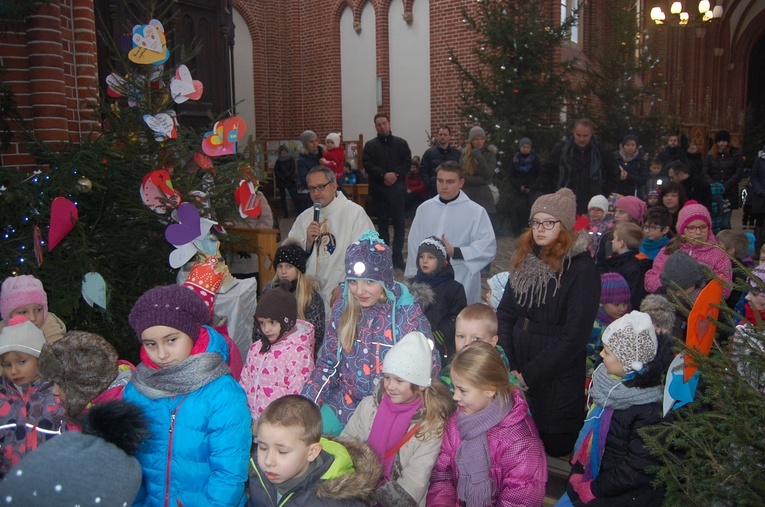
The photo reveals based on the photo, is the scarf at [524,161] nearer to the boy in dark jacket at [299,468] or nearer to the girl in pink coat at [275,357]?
the girl in pink coat at [275,357]

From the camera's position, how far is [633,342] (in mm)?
2916

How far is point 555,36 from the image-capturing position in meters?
12.1

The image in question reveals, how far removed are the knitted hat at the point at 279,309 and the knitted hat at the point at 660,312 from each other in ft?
6.55

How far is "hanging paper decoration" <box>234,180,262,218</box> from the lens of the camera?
5033 mm

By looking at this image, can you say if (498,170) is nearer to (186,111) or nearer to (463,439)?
(186,111)

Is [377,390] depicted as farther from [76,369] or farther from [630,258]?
[630,258]

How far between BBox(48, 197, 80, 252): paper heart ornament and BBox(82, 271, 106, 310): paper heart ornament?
12.1 inches

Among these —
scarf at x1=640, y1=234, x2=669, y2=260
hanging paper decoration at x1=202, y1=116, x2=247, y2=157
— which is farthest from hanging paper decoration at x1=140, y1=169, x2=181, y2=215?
scarf at x1=640, y1=234, x2=669, y2=260

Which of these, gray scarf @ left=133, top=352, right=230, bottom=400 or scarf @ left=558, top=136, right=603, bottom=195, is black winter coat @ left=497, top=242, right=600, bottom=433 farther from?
scarf @ left=558, top=136, right=603, bottom=195

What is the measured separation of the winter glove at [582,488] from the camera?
2.90 metres

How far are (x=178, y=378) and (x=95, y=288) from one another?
2.08 m

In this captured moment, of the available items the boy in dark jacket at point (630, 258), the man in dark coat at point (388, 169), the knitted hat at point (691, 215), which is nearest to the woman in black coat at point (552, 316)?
the boy in dark jacket at point (630, 258)

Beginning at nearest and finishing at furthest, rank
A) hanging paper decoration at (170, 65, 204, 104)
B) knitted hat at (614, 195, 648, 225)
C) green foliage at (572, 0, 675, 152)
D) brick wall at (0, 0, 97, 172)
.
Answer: hanging paper decoration at (170, 65, 204, 104)
brick wall at (0, 0, 97, 172)
knitted hat at (614, 195, 648, 225)
green foliage at (572, 0, 675, 152)

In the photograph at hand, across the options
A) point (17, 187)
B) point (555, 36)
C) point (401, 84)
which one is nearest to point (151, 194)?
point (17, 187)
